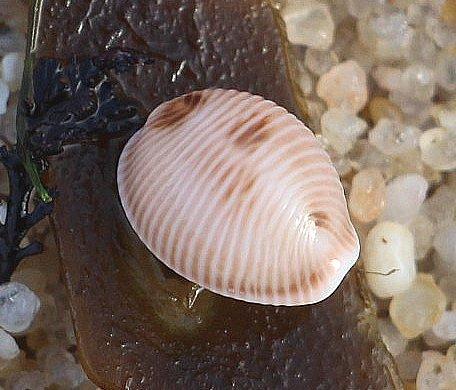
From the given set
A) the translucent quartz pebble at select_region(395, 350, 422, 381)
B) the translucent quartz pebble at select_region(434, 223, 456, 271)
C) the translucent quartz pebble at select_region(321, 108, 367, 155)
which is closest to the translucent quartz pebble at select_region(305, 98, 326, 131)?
the translucent quartz pebble at select_region(321, 108, 367, 155)

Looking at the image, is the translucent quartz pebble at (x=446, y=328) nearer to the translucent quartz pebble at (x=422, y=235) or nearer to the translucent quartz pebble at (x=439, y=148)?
the translucent quartz pebble at (x=422, y=235)

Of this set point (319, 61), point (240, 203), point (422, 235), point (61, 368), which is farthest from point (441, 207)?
point (61, 368)

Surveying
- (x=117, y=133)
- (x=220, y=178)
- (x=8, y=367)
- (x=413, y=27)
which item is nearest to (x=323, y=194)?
(x=220, y=178)

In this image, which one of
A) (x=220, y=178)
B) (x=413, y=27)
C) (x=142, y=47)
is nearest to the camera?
(x=220, y=178)

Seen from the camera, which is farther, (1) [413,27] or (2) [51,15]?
(1) [413,27]

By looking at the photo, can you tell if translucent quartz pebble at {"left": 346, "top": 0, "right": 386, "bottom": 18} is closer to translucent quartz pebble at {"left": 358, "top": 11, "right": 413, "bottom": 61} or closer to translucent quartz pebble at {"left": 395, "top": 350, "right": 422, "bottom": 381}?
translucent quartz pebble at {"left": 358, "top": 11, "right": 413, "bottom": 61}

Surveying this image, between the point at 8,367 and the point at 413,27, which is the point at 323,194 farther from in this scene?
the point at 8,367
